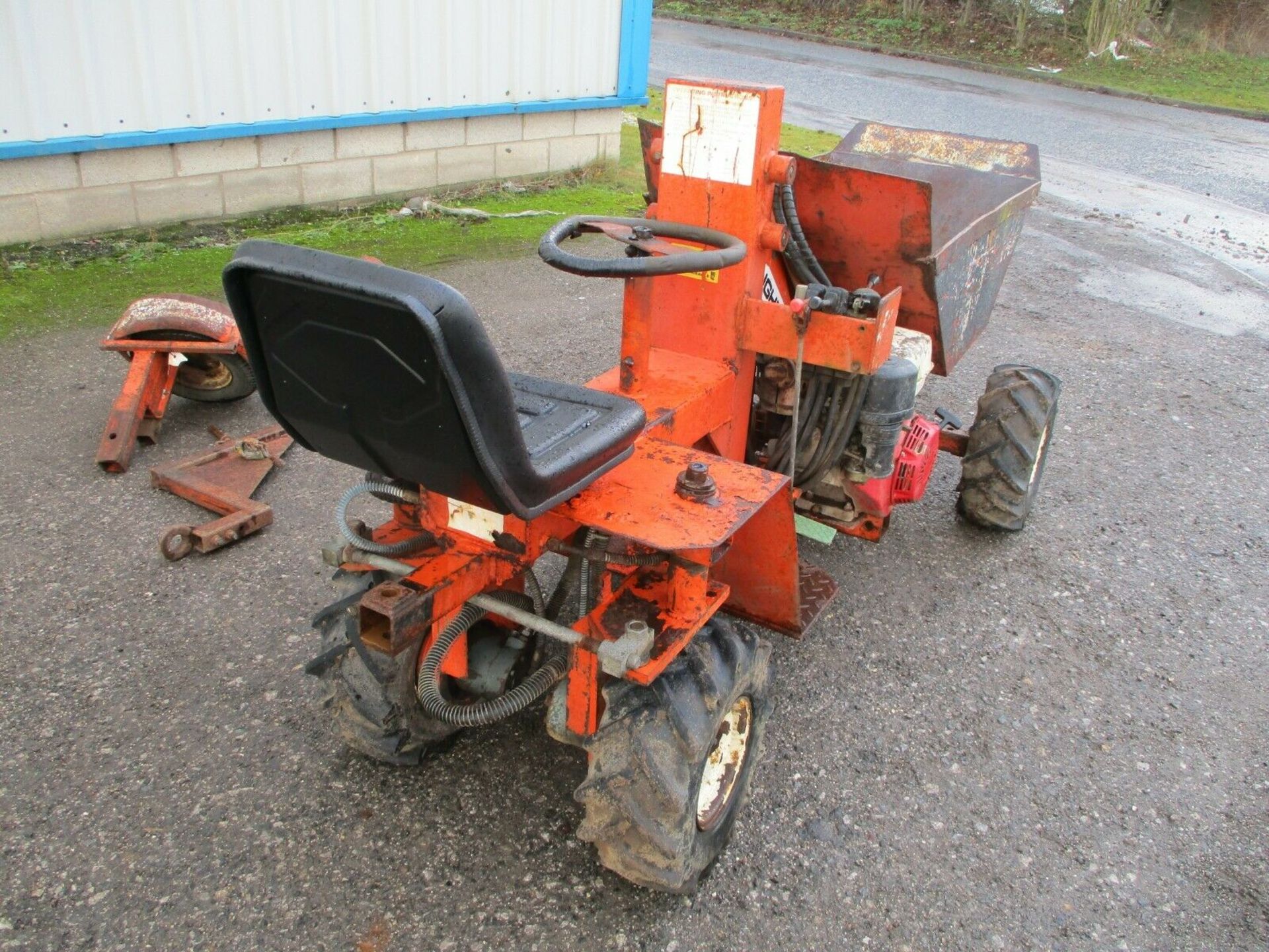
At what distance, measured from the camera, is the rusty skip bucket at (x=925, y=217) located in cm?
321

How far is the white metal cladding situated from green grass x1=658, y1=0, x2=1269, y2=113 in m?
12.5

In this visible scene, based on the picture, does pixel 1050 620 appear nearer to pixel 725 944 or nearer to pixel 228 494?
pixel 725 944

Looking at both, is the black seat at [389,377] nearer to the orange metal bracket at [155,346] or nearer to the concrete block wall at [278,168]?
the orange metal bracket at [155,346]

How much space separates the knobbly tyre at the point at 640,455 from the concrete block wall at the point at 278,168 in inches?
173

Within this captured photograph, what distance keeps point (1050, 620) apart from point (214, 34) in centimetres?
596

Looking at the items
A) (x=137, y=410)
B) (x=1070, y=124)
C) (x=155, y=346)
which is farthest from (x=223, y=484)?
(x=1070, y=124)

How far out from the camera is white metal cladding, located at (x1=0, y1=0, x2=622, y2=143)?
5680mm

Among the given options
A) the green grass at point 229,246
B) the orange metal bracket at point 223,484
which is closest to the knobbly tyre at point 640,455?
the orange metal bracket at point 223,484

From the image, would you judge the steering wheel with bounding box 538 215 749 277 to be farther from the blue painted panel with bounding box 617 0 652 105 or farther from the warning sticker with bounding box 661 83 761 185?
the blue painted panel with bounding box 617 0 652 105

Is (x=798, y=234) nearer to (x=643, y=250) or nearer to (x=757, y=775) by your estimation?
(x=643, y=250)

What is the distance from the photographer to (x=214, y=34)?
20.6 ft

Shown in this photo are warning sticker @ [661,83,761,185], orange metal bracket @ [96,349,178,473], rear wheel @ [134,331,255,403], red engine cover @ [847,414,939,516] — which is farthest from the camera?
rear wheel @ [134,331,255,403]

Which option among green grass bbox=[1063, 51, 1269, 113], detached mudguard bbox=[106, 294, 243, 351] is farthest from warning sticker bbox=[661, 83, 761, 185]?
green grass bbox=[1063, 51, 1269, 113]

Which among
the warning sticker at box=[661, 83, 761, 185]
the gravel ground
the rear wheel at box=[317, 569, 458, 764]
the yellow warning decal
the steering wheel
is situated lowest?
the gravel ground
